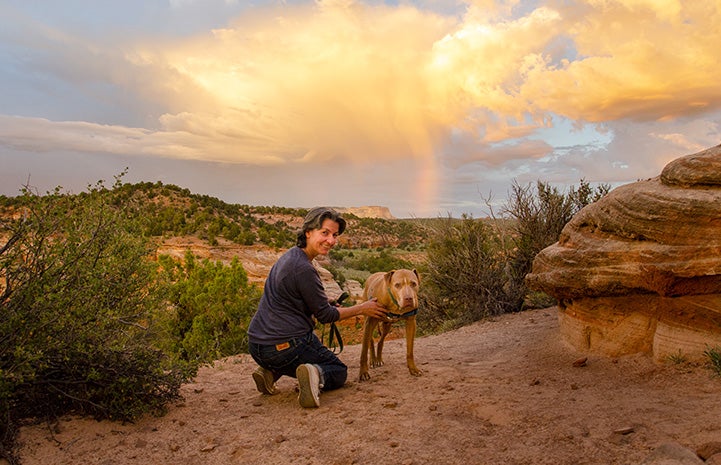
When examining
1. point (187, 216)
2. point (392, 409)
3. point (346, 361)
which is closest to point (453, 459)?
point (392, 409)

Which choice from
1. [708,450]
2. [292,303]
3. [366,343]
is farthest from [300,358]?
[708,450]

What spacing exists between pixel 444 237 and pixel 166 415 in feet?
32.4

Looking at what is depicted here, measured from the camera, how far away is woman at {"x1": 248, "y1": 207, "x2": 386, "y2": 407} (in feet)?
16.6

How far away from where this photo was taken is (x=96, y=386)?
482 centimetres

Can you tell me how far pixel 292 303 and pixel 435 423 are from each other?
6.05 feet

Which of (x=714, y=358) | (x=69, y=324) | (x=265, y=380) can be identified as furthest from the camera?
(x=265, y=380)

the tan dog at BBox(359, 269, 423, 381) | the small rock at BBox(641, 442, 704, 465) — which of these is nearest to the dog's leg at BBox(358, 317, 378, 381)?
the tan dog at BBox(359, 269, 423, 381)

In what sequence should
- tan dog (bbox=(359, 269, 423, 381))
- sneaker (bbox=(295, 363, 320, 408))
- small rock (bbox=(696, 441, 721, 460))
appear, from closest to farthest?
1. small rock (bbox=(696, 441, 721, 460))
2. sneaker (bbox=(295, 363, 320, 408))
3. tan dog (bbox=(359, 269, 423, 381))

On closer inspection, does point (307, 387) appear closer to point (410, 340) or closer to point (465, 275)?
point (410, 340)

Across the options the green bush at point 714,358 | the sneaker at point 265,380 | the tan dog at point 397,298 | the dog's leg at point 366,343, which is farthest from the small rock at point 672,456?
the sneaker at point 265,380

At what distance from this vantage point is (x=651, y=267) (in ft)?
17.3

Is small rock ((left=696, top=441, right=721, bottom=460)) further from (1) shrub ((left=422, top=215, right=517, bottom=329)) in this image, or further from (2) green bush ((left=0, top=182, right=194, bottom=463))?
(1) shrub ((left=422, top=215, right=517, bottom=329))

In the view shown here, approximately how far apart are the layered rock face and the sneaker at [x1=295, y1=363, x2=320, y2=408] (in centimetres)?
344

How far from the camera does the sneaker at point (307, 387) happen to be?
500cm
